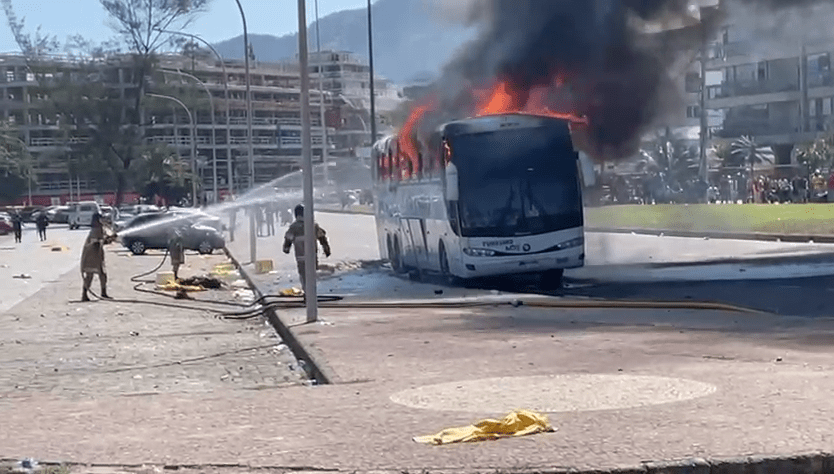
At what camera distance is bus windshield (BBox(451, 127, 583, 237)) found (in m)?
23.1

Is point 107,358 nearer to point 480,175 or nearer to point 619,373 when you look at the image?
point 619,373

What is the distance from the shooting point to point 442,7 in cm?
2908

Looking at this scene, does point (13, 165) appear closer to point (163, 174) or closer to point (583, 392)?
point (163, 174)

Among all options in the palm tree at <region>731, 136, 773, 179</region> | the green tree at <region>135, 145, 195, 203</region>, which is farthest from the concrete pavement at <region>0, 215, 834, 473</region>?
the green tree at <region>135, 145, 195, 203</region>

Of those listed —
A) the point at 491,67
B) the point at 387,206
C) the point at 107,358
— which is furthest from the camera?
the point at 387,206

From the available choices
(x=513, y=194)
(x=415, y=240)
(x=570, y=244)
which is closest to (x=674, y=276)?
(x=570, y=244)

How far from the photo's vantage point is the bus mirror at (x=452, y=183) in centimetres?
2300

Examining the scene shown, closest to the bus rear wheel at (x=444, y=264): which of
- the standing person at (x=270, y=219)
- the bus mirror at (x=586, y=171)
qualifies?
the bus mirror at (x=586, y=171)

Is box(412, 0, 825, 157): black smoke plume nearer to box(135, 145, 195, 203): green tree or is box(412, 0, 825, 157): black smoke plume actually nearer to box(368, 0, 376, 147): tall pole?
box(368, 0, 376, 147): tall pole

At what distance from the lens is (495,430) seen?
26.5 ft

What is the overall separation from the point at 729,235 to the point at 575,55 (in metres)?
12.3

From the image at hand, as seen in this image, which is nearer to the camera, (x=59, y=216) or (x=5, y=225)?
(x=5, y=225)

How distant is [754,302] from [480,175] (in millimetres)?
6385

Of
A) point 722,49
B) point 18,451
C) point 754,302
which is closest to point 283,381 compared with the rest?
point 18,451
